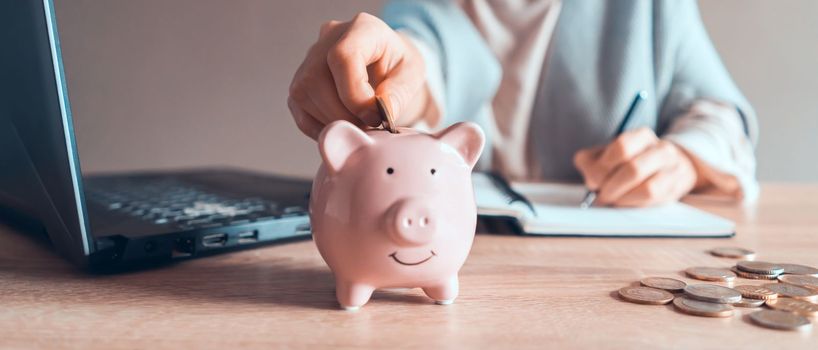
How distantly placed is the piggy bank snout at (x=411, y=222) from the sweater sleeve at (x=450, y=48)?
2.81 ft

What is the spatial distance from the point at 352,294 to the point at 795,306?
1.08 ft

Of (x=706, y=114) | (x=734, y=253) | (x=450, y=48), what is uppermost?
(x=450, y=48)

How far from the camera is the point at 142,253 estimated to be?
2.02ft

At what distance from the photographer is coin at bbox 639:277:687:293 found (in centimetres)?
57

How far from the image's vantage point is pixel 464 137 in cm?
53

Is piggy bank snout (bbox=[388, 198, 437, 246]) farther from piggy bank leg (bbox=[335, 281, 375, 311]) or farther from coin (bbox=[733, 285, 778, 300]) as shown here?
coin (bbox=[733, 285, 778, 300])

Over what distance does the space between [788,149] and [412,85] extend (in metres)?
2.27

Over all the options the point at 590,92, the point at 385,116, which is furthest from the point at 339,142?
the point at 590,92

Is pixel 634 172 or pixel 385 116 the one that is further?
pixel 634 172

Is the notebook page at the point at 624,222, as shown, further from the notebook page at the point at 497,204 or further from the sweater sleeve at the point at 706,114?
the sweater sleeve at the point at 706,114

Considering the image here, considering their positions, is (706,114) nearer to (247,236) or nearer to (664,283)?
(664,283)

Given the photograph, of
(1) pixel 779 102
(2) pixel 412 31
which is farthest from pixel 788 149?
(2) pixel 412 31

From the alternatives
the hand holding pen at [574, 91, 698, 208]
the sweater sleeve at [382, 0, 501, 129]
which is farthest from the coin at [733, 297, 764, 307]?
the sweater sleeve at [382, 0, 501, 129]

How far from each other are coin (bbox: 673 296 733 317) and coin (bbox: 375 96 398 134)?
0.82 feet
